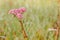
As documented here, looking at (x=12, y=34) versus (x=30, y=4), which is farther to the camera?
(x=30, y=4)

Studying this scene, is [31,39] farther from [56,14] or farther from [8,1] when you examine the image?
[8,1]

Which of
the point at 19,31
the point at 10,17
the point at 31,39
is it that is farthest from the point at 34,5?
the point at 31,39

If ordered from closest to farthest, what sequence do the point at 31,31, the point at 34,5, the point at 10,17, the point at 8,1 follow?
the point at 31,31 → the point at 10,17 → the point at 34,5 → the point at 8,1

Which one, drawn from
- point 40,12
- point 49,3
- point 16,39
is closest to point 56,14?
point 40,12

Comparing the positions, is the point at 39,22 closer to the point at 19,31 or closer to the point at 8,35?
the point at 19,31

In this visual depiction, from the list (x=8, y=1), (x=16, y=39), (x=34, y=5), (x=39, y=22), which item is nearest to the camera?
(x=16, y=39)

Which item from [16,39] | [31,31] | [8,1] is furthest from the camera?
[8,1]
